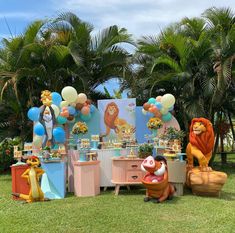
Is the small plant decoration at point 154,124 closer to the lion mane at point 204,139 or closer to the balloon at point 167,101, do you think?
the balloon at point 167,101

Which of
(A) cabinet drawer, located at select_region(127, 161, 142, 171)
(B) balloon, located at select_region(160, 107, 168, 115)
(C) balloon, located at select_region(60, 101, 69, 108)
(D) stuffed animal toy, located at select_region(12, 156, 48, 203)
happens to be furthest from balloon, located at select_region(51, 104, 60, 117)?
(B) balloon, located at select_region(160, 107, 168, 115)

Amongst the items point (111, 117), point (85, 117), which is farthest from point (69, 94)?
point (111, 117)

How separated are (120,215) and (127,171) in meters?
1.74

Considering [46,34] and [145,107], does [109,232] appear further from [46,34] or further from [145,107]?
[46,34]

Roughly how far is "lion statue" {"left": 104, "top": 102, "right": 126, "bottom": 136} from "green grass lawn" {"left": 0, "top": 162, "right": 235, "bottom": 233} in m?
1.82

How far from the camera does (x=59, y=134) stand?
25.9 ft

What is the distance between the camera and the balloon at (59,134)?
7860 mm

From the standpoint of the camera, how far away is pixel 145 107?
8.64m

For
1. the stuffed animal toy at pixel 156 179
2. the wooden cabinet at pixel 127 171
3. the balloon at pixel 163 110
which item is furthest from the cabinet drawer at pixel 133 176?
the balloon at pixel 163 110

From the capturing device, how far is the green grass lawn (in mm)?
5219

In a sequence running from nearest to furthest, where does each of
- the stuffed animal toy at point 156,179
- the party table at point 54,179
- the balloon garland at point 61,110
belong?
1. the stuffed animal toy at point 156,179
2. the party table at point 54,179
3. the balloon garland at point 61,110

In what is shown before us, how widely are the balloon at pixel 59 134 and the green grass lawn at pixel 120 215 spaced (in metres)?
1.20

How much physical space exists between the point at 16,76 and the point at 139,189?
14.1ft

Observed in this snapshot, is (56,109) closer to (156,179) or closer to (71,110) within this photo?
(71,110)
